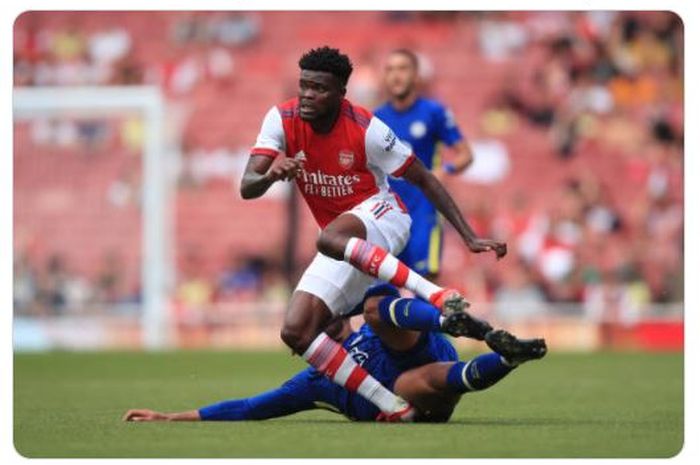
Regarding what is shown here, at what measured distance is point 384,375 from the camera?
8.76 m

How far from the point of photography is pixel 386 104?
38.8 feet

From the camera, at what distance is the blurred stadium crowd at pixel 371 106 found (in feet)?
74.8

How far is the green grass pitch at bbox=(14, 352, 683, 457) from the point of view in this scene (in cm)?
733

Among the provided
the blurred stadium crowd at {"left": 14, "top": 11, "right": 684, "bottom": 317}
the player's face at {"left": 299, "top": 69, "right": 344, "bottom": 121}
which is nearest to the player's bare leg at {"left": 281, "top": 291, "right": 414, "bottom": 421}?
the player's face at {"left": 299, "top": 69, "right": 344, "bottom": 121}

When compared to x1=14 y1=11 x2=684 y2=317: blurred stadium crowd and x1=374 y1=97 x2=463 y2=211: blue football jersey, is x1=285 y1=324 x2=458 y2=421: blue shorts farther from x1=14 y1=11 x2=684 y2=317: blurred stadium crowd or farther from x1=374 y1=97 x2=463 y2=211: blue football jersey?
x1=14 y1=11 x2=684 y2=317: blurred stadium crowd

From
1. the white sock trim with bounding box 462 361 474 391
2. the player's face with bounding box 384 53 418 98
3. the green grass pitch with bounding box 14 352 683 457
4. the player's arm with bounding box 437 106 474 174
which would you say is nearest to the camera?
the green grass pitch with bounding box 14 352 683 457

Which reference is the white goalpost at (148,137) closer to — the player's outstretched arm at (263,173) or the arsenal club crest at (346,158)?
the arsenal club crest at (346,158)

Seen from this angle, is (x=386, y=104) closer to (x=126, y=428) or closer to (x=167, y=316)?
(x=126, y=428)

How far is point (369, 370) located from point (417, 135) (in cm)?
326

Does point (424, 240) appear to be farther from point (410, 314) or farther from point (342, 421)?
point (410, 314)

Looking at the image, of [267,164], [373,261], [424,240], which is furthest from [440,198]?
[424,240]

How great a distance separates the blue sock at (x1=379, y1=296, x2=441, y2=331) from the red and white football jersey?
84 centimetres

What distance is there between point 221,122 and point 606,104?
6539mm
